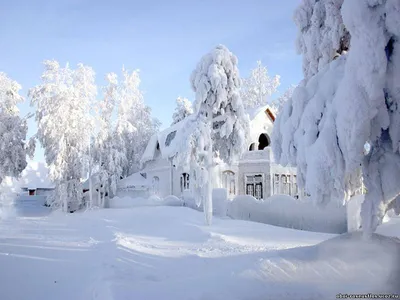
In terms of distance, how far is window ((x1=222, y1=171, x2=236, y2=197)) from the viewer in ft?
87.5

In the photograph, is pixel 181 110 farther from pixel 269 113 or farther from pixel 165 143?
pixel 269 113

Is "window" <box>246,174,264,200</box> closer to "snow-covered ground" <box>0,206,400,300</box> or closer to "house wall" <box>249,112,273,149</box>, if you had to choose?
"house wall" <box>249,112,273,149</box>

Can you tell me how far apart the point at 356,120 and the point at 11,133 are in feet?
95.2

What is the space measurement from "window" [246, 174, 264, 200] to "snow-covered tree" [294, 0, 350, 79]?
60.4 feet

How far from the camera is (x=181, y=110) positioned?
43938 millimetres

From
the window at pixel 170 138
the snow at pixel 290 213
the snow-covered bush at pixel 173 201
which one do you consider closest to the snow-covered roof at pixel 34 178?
the window at pixel 170 138

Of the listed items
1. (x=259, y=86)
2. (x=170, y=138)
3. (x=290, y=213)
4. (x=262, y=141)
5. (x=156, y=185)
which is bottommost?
(x=290, y=213)

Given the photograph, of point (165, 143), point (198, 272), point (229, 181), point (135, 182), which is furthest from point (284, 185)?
point (198, 272)

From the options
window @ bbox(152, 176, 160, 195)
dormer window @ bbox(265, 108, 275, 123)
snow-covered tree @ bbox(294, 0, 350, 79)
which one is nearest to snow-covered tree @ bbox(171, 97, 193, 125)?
window @ bbox(152, 176, 160, 195)

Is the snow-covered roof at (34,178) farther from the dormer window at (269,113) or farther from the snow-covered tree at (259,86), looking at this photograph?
the dormer window at (269,113)

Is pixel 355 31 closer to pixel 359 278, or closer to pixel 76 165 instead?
pixel 359 278

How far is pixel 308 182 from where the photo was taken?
17.7 feet

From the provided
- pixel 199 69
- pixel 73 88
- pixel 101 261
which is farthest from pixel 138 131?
pixel 101 261

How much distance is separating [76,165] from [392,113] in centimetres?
2852
